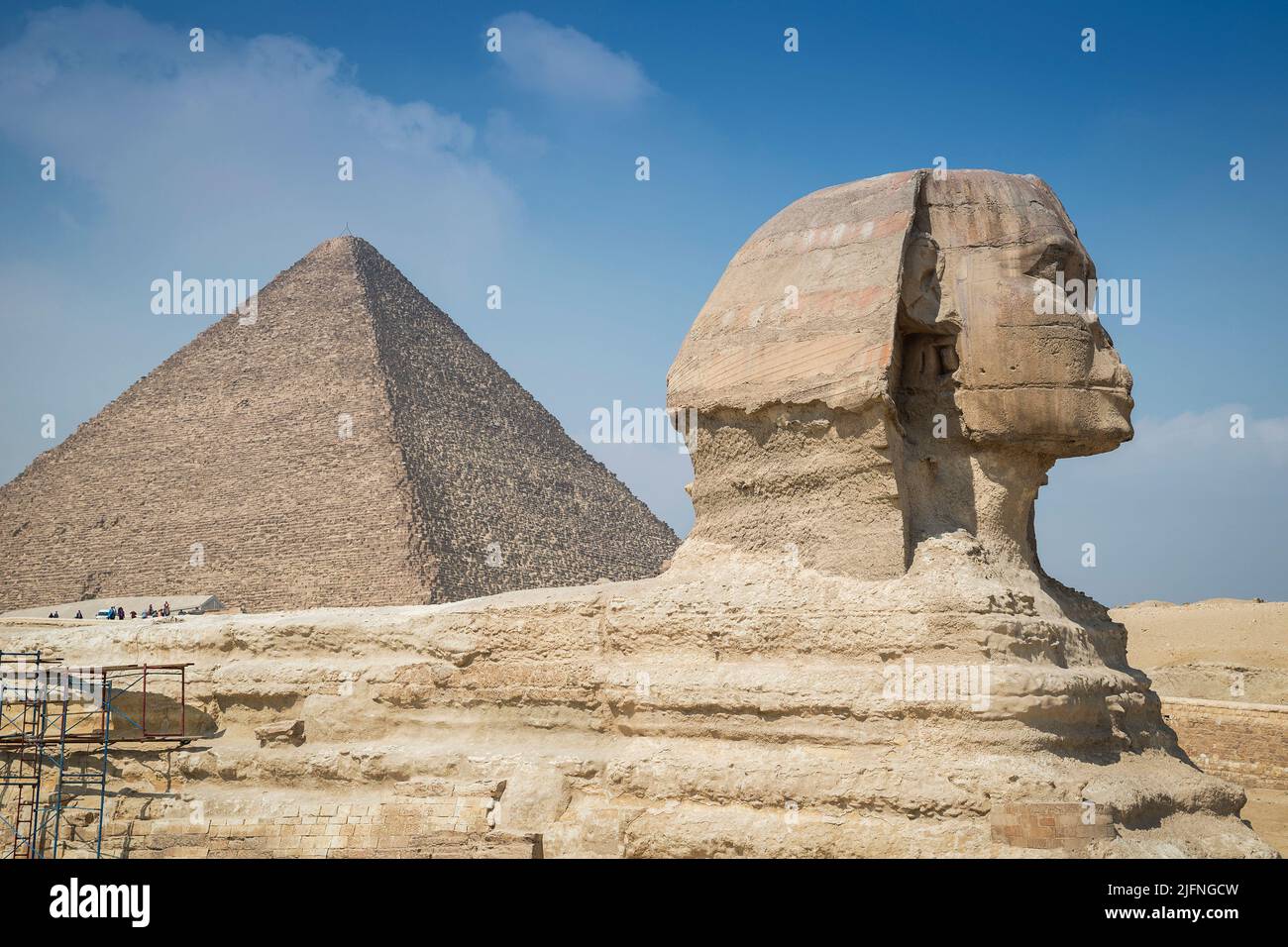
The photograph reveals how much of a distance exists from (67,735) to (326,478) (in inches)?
3292

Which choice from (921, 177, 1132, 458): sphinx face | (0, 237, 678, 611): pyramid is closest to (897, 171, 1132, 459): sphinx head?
(921, 177, 1132, 458): sphinx face

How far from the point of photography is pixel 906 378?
18.4ft

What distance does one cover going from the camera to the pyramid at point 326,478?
82.6 meters

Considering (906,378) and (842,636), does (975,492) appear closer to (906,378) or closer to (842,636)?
(906,378)

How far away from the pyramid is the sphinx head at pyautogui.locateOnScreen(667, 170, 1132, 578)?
69.9 metres

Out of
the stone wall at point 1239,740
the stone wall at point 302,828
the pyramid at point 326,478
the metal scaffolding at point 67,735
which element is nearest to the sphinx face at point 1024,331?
the stone wall at point 302,828

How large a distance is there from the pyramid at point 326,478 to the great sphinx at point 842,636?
6942 cm

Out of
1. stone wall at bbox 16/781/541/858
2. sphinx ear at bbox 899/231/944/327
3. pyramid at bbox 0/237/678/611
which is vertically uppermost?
pyramid at bbox 0/237/678/611

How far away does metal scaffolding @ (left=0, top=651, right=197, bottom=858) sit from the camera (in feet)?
21.0

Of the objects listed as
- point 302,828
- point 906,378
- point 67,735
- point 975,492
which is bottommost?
point 302,828

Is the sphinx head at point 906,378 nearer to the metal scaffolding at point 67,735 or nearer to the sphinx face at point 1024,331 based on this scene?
the sphinx face at point 1024,331

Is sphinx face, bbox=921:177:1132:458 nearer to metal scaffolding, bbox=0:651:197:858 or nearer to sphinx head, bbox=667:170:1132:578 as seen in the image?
sphinx head, bbox=667:170:1132:578

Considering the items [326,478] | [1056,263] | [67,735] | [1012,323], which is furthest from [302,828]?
[326,478]
